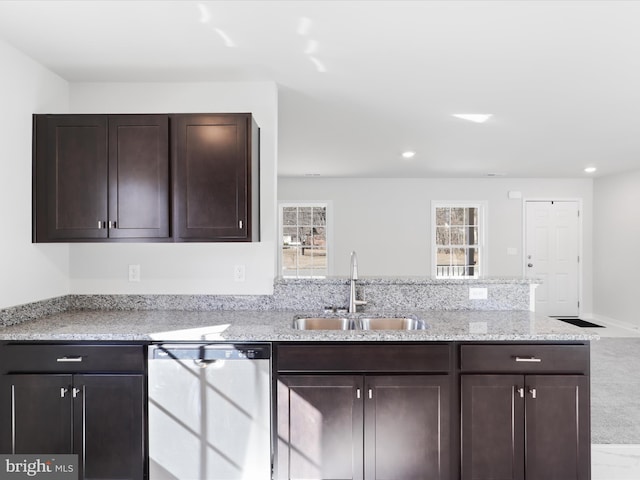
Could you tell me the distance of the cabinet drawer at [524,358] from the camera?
83.7 inches

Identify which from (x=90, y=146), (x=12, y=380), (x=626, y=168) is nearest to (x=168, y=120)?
(x=90, y=146)

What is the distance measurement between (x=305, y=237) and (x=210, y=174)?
15.0ft

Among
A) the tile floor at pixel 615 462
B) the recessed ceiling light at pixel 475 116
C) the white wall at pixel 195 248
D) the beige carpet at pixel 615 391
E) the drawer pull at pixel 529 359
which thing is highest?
the recessed ceiling light at pixel 475 116

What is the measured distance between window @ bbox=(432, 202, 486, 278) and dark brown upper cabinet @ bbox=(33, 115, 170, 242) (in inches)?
210

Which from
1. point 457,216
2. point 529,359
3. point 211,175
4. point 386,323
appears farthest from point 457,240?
point 211,175

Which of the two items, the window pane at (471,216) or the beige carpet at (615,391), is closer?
the beige carpet at (615,391)

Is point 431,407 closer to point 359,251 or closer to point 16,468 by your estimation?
point 16,468

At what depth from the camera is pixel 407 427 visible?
212cm

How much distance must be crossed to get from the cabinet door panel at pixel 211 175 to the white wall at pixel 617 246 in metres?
6.17

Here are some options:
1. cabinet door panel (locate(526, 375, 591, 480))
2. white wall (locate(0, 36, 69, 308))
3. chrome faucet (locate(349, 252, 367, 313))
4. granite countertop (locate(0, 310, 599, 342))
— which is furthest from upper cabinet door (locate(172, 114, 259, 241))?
cabinet door panel (locate(526, 375, 591, 480))

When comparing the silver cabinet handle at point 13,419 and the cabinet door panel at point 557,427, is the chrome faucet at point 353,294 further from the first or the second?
the silver cabinet handle at point 13,419

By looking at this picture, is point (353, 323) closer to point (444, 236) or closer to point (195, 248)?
point (195, 248)

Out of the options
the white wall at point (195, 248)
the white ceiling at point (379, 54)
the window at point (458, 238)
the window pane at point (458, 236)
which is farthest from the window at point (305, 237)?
the white wall at point (195, 248)

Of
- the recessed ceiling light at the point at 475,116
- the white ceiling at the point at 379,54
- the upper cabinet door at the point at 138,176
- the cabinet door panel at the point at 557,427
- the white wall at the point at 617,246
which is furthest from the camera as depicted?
the white wall at the point at 617,246
